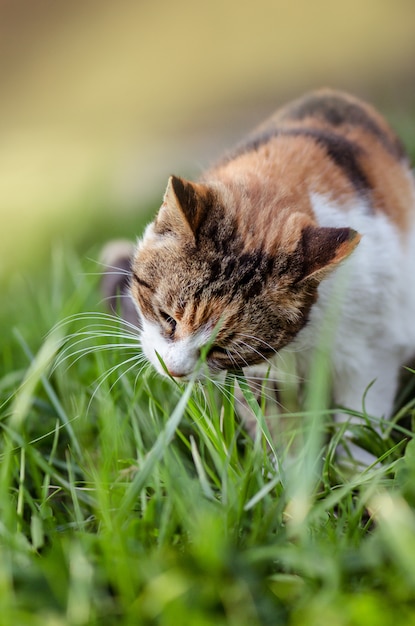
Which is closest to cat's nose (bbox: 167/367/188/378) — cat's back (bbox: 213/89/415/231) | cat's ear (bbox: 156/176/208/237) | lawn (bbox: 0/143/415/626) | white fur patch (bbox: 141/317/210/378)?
white fur patch (bbox: 141/317/210/378)

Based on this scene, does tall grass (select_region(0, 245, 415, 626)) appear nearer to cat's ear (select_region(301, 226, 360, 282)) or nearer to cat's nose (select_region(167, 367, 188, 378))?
cat's nose (select_region(167, 367, 188, 378))

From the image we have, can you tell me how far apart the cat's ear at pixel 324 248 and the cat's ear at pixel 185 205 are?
0.30 metres

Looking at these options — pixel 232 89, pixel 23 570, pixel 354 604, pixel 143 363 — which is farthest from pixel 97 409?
pixel 232 89

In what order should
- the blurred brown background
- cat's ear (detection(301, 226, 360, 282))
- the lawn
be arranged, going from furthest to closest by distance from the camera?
the blurred brown background, cat's ear (detection(301, 226, 360, 282)), the lawn

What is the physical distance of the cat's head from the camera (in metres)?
1.89

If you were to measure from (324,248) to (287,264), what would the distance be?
0.13 metres

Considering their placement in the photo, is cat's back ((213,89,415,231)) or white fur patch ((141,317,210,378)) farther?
cat's back ((213,89,415,231))

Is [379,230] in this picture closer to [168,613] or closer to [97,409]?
[97,409]

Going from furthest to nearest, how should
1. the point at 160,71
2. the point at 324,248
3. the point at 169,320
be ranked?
the point at 160,71 < the point at 169,320 < the point at 324,248

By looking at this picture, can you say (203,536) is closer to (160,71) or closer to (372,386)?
(372,386)

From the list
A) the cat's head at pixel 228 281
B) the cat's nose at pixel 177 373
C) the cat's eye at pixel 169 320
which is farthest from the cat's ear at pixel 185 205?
the cat's nose at pixel 177 373

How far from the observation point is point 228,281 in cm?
Answer: 191

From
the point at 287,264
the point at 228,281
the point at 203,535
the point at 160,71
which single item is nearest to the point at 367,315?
the point at 287,264

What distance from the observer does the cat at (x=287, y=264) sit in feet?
6.23
